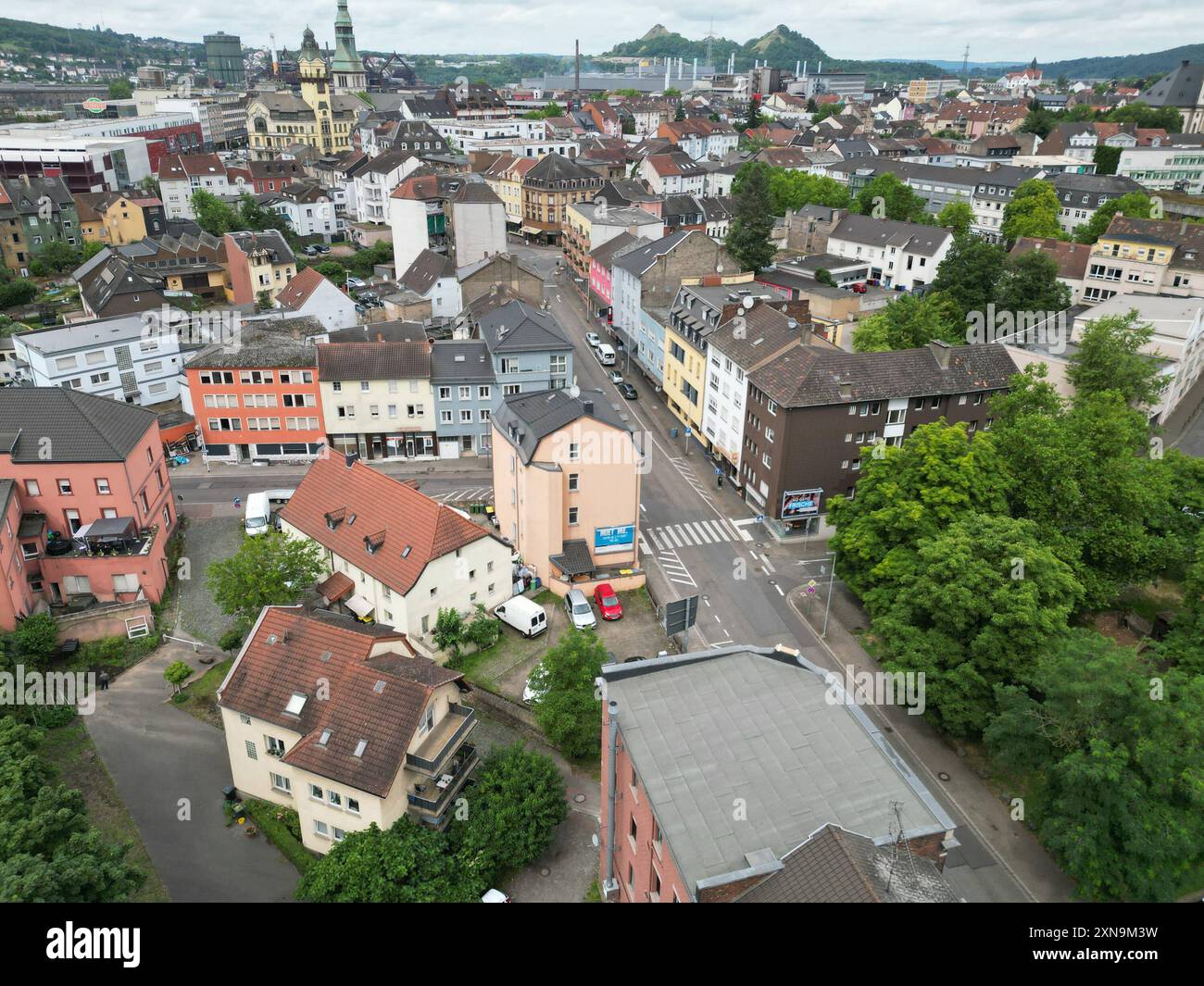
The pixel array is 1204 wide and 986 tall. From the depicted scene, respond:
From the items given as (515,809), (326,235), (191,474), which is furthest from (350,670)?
(326,235)

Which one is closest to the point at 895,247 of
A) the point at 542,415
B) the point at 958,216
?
the point at 958,216

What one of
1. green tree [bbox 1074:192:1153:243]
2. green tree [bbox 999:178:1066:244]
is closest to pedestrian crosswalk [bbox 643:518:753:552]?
green tree [bbox 999:178:1066:244]

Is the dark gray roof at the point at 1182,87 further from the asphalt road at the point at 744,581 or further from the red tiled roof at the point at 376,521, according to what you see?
the red tiled roof at the point at 376,521

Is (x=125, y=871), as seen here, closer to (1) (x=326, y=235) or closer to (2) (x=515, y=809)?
(2) (x=515, y=809)

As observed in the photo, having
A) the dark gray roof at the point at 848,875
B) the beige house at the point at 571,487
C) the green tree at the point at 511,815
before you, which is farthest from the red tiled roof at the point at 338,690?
the dark gray roof at the point at 848,875

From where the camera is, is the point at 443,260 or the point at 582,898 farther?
the point at 443,260

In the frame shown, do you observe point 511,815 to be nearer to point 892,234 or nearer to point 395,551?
point 395,551
